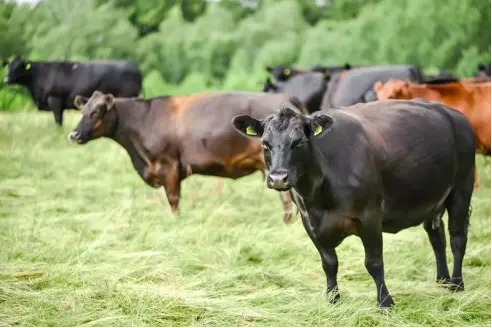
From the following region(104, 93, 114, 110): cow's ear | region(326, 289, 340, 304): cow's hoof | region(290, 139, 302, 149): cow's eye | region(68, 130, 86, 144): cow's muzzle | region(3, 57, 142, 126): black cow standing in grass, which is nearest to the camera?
region(290, 139, 302, 149): cow's eye

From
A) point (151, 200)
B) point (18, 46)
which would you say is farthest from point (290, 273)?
point (18, 46)

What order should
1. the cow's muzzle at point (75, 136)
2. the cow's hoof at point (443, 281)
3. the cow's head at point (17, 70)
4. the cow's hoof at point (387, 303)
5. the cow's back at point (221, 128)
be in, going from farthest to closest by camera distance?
the cow's head at point (17, 70) < the cow's muzzle at point (75, 136) < the cow's back at point (221, 128) < the cow's hoof at point (443, 281) < the cow's hoof at point (387, 303)

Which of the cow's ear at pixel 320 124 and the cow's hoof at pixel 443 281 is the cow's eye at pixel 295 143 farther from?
the cow's hoof at pixel 443 281

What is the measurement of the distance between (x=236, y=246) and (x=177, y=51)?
24.0 metres

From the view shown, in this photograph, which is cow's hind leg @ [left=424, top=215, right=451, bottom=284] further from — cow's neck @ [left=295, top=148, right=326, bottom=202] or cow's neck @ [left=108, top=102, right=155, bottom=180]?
cow's neck @ [left=108, top=102, right=155, bottom=180]

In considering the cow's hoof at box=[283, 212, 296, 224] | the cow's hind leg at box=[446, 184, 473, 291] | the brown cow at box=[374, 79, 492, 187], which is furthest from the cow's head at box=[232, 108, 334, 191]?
the brown cow at box=[374, 79, 492, 187]

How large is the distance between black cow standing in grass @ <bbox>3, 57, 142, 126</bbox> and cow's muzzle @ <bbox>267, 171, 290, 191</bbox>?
13.5m

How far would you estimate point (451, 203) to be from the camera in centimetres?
556

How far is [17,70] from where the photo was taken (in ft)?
57.9

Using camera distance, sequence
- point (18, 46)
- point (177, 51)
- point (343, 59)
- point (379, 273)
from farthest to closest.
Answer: point (177, 51) < point (343, 59) < point (18, 46) < point (379, 273)

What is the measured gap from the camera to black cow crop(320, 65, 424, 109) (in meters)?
13.9

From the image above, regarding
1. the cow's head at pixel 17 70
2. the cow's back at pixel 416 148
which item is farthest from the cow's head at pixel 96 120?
the cow's head at pixel 17 70

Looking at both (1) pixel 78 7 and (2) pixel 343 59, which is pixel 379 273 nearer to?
(1) pixel 78 7

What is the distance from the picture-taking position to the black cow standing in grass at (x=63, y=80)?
17766 millimetres
